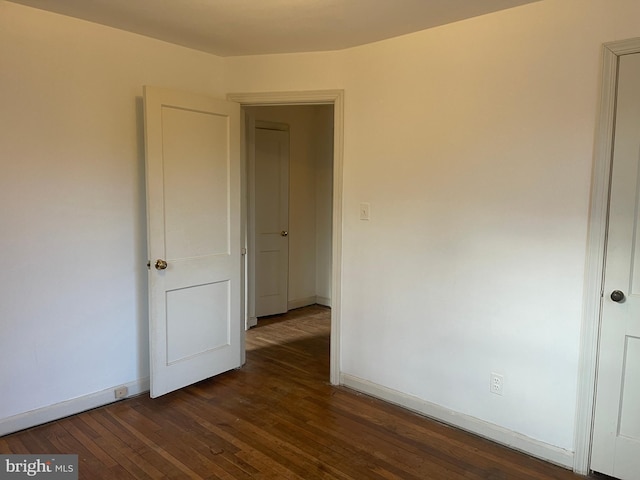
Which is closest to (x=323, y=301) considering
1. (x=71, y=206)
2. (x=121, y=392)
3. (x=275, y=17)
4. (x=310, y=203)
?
(x=310, y=203)

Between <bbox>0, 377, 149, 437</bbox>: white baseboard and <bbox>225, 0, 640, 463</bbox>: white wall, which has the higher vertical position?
<bbox>225, 0, 640, 463</bbox>: white wall

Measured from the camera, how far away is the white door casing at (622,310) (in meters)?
2.12

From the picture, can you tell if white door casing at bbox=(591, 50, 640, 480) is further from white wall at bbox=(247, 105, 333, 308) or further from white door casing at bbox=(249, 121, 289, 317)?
white wall at bbox=(247, 105, 333, 308)

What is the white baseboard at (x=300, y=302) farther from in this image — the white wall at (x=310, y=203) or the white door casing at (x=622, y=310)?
the white door casing at (x=622, y=310)

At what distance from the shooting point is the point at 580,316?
90.2 inches

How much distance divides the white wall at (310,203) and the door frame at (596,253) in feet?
11.8

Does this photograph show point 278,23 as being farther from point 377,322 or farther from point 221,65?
point 377,322

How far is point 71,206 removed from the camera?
2.78m

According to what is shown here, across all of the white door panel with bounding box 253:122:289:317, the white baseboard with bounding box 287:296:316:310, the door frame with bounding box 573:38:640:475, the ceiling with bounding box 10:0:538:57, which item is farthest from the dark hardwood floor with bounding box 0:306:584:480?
the ceiling with bounding box 10:0:538:57

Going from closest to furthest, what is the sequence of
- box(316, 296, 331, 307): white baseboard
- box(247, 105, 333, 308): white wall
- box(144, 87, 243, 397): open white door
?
box(144, 87, 243, 397): open white door < box(247, 105, 333, 308): white wall < box(316, 296, 331, 307): white baseboard

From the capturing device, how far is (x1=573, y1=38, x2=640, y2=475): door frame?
214 centimetres

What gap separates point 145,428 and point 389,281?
5.94 feet

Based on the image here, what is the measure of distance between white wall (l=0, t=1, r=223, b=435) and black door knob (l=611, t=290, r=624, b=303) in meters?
2.86

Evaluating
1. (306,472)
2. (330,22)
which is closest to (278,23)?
(330,22)
